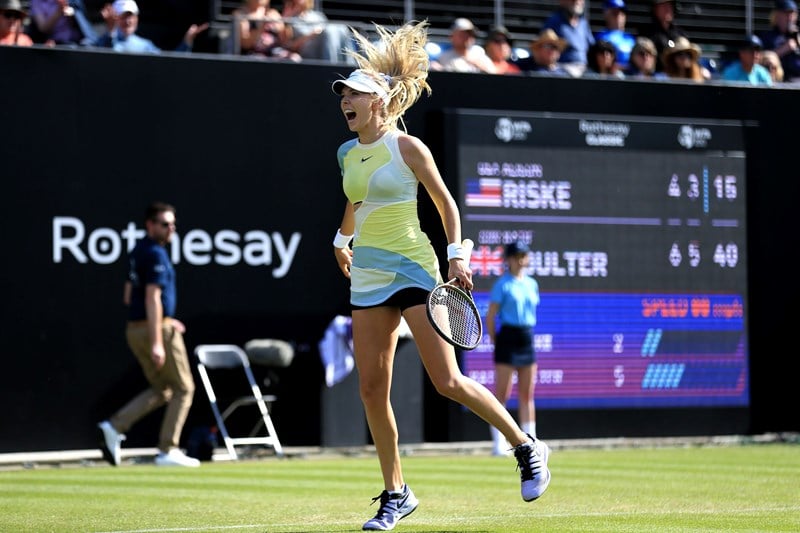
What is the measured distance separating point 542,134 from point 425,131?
126 cm

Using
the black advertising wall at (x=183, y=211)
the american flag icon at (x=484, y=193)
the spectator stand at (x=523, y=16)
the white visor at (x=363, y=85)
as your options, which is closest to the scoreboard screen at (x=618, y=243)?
the american flag icon at (x=484, y=193)

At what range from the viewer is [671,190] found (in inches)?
663

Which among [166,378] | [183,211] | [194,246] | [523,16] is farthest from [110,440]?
[523,16]

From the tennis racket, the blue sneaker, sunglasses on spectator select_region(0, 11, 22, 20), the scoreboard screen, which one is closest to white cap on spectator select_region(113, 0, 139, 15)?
sunglasses on spectator select_region(0, 11, 22, 20)

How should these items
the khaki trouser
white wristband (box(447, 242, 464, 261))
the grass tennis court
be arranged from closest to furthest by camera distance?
white wristband (box(447, 242, 464, 261))
the grass tennis court
the khaki trouser

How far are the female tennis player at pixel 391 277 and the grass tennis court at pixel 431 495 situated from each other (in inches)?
13.9

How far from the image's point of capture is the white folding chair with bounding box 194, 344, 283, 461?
49.4 ft

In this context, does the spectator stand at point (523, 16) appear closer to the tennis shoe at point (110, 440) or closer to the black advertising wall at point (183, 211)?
the black advertising wall at point (183, 211)

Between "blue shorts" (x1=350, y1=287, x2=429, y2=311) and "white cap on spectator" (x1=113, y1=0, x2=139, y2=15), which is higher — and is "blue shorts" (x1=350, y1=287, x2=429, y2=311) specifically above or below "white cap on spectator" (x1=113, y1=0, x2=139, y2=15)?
below

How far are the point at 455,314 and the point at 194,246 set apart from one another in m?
8.46

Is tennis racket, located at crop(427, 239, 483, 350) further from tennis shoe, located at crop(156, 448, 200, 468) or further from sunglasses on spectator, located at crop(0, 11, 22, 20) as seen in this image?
sunglasses on spectator, located at crop(0, 11, 22, 20)

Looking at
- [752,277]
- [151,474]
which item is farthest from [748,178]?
[151,474]

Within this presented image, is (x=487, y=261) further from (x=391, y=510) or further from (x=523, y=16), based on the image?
(x=391, y=510)

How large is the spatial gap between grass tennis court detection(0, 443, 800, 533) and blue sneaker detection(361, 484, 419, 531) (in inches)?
6.2
